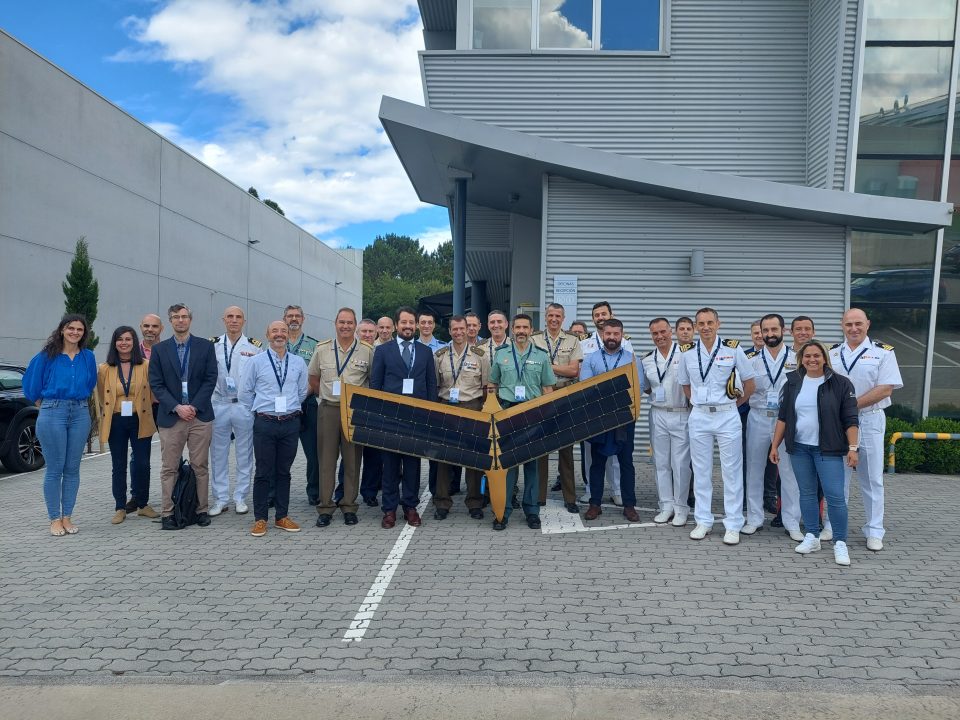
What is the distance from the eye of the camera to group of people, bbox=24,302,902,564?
6312mm

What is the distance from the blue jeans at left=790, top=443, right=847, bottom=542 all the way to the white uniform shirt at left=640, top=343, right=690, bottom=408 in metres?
1.20

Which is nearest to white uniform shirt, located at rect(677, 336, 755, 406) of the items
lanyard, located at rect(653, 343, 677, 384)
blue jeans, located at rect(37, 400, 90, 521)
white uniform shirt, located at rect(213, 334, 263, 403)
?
lanyard, located at rect(653, 343, 677, 384)

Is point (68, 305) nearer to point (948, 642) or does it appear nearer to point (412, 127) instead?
point (412, 127)

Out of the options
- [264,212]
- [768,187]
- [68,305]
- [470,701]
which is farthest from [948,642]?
[264,212]

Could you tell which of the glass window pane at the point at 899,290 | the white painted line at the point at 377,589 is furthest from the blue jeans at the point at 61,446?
the glass window pane at the point at 899,290

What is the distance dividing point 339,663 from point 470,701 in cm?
84

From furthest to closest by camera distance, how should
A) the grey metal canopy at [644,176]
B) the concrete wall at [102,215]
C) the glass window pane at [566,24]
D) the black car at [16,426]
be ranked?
the concrete wall at [102,215]
the glass window pane at [566,24]
the grey metal canopy at [644,176]
the black car at [16,426]

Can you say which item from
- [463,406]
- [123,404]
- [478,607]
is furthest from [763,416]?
[123,404]

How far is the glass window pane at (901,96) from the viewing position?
37.2 ft

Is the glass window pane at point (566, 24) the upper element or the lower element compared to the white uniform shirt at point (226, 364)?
upper

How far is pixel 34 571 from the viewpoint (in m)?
5.71

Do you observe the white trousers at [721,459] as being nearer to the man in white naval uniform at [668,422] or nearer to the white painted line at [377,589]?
the man in white naval uniform at [668,422]

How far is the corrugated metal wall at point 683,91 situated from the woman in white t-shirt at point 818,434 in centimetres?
707

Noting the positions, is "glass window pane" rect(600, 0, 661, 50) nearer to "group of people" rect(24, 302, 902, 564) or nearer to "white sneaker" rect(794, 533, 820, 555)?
"group of people" rect(24, 302, 902, 564)
